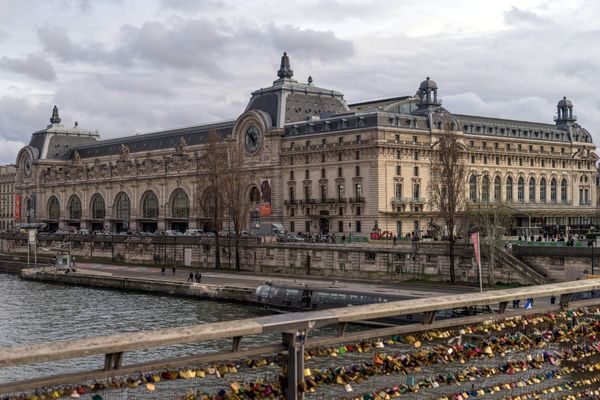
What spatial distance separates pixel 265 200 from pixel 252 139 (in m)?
9.76

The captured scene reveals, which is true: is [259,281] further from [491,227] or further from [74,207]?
[74,207]

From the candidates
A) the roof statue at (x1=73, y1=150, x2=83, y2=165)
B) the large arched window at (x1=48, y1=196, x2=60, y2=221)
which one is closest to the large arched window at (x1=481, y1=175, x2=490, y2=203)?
the roof statue at (x1=73, y1=150, x2=83, y2=165)

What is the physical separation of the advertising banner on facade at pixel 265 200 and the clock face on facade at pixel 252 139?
5544 mm

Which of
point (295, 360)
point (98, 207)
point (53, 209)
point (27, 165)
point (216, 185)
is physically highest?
point (27, 165)

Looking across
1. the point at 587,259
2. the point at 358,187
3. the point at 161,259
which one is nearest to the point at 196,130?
the point at 161,259

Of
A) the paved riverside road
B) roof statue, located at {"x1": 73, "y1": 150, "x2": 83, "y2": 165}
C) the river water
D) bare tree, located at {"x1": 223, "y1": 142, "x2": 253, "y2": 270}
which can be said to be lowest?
the river water

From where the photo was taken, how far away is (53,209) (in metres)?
166

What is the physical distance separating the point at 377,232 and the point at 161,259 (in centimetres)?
3173

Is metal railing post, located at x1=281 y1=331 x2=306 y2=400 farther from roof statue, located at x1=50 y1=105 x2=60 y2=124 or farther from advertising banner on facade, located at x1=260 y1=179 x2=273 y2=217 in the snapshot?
roof statue, located at x1=50 y1=105 x2=60 y2=124

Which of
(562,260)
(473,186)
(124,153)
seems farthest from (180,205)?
(562,260)

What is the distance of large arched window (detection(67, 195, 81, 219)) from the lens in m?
158

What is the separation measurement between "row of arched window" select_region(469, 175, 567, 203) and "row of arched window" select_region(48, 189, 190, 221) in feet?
150

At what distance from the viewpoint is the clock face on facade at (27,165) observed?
566 ft

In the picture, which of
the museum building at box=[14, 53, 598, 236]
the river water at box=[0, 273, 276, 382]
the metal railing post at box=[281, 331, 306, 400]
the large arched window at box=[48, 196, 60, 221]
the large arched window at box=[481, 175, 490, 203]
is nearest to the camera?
the metal railing post at box=[281, 331, 306, 400]
